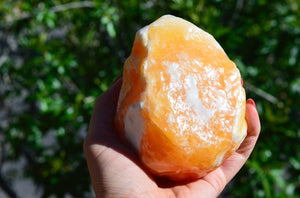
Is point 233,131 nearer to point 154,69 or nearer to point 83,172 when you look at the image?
point 154,69

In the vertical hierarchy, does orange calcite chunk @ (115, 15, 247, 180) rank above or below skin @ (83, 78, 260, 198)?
above

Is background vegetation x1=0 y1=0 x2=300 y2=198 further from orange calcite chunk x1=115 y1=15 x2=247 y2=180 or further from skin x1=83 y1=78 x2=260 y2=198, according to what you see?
orange calcite chunk x1=115 y1=15 x2=247 y2=180

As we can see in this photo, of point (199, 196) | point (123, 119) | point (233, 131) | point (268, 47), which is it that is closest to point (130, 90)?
point (123, 119)

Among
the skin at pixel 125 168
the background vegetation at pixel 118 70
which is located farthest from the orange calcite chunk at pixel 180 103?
the background vegetation at pixel 118 70

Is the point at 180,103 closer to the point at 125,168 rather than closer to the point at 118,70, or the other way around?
the point at 125,168

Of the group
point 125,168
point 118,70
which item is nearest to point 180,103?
point 125,168

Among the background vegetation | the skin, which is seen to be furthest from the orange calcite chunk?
the background vegetation

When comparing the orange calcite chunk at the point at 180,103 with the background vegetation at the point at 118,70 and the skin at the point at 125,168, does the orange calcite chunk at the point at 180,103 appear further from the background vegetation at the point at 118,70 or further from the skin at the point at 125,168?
the background vegetation at the point at 118,70
